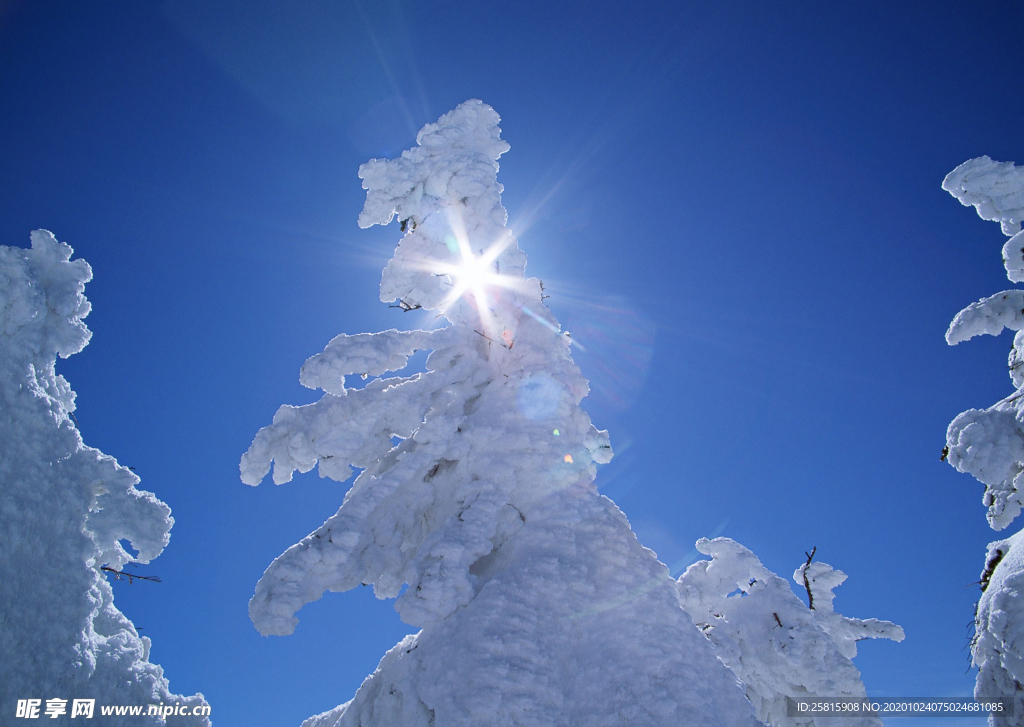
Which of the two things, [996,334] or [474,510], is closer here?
[474,510]

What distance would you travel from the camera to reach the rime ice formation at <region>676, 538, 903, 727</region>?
10242mm

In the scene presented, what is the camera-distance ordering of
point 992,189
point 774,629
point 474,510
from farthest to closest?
1. point 774,629
2. point 992,189
3. point 474,510

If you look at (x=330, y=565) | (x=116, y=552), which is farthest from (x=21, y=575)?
(x=330, y=565)

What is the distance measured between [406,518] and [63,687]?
614cm

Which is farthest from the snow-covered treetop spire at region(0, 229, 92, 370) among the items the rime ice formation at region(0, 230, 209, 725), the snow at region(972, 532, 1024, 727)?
the snow at region(972, 532, 1024, 727)

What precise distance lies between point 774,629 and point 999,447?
19.5 feet

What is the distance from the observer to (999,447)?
318 inches

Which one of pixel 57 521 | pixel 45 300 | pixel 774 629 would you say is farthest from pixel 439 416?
pixel 45 300

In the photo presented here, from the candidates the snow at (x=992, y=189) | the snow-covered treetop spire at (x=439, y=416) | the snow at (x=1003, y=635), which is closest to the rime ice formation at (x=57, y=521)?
the snow-covered treetop spire at (x=439, y=416)

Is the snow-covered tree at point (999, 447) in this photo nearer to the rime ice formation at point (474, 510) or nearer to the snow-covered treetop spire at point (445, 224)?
the rime ice formation at point (474, 510)

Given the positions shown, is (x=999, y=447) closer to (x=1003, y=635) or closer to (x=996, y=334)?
(x=996, y=334)

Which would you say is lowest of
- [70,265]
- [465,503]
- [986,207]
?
[465,503]

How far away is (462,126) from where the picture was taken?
1230 cm

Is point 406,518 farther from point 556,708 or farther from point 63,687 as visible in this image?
point 63,687
